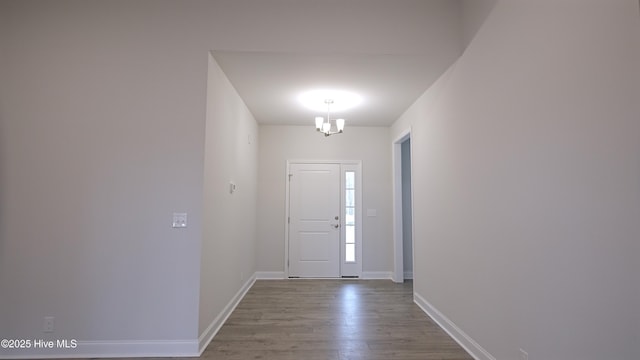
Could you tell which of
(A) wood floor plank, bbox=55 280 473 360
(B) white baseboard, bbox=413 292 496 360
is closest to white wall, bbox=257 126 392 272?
(A) wood floor plank, bbox=55 280 473 360

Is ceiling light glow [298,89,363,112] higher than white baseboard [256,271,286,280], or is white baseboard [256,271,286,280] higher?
ceiling light glow [298,89,363,112]

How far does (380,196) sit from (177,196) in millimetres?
3740

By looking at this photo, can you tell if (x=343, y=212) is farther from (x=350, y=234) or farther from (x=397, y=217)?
(x=397, y=217)

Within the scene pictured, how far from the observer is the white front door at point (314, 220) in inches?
223

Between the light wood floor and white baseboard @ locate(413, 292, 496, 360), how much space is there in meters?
0.05

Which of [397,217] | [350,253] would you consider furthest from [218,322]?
[397,217]

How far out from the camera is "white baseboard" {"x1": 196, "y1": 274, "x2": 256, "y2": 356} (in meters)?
2.79

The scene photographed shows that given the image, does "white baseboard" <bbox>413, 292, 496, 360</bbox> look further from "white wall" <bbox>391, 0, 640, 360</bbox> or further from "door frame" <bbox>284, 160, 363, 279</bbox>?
"door frame" <bbox>284, 160, 363, 279</bbox>

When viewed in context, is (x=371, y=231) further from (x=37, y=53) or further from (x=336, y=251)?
(x=37, y=53)

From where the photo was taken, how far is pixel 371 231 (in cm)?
568

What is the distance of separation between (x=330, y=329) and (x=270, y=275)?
2489 millimetres

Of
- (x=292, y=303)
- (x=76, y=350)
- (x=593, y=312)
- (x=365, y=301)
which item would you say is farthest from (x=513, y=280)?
(x=76, y=350)

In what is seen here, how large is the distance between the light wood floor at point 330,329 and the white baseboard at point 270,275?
73cm

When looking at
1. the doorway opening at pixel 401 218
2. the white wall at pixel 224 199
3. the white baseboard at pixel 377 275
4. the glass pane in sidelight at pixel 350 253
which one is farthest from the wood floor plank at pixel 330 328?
the glass pane in sidelight at pixel 350 253
